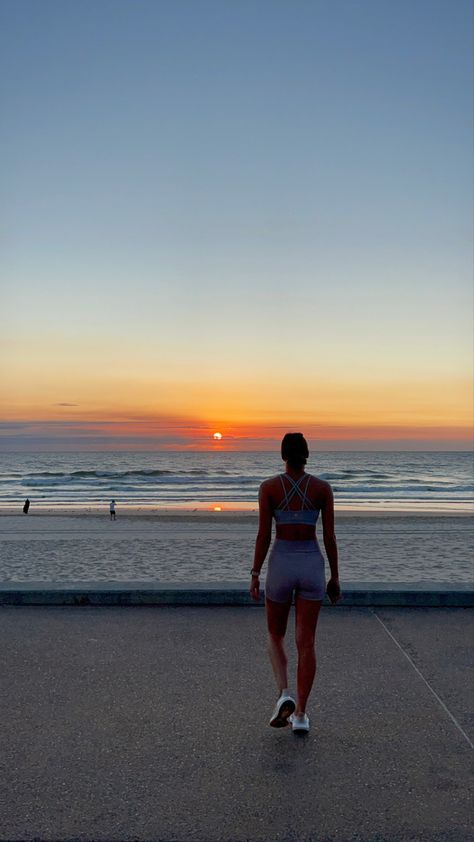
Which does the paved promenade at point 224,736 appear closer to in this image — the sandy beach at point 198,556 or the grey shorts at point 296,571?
the grey shorts at point 296,571

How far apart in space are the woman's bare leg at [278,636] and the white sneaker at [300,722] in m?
0.20

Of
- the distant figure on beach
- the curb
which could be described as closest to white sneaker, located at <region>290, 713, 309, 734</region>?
the distant figure on beach

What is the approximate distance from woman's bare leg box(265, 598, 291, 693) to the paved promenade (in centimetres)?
31

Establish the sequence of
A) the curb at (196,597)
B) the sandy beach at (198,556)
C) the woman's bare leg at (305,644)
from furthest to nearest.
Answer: the sandy beach at (198,556)
the curb at (196,597)
the woman's bare leg at (305,644)

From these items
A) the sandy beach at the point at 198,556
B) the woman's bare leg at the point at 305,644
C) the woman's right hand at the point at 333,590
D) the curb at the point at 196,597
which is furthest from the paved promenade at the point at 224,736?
the sandy beach at the point at 198,556

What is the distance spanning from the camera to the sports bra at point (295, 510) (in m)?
4.36

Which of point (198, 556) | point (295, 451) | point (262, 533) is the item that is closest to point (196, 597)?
point (262, 533)

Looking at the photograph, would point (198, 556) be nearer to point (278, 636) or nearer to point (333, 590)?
point (278, 636)

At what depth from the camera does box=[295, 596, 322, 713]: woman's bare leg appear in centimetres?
431

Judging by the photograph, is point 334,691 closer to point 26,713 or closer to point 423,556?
point 26,713

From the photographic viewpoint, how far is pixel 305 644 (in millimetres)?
4363

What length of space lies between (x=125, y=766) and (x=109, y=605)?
136 inches

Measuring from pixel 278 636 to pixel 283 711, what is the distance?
0.47 meters

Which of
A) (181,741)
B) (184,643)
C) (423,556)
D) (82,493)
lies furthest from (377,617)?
(82,493)
